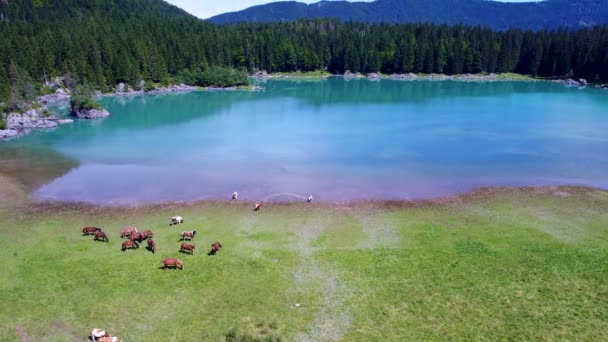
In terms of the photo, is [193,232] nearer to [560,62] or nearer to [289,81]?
[289,81]

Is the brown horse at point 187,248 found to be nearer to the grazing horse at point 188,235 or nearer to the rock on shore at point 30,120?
the grazing horse at point 188,235

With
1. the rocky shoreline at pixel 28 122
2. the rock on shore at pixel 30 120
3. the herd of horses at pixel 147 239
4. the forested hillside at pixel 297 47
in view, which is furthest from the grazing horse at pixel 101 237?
the forested hillside at pixel 297 47

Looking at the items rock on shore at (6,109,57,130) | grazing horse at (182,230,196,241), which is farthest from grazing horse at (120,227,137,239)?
rock on shore at (6,109,57,130)

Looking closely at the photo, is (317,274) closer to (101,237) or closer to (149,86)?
(101,237)

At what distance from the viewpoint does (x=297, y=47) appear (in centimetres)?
15075

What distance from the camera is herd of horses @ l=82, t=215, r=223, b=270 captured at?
25172 millimetres

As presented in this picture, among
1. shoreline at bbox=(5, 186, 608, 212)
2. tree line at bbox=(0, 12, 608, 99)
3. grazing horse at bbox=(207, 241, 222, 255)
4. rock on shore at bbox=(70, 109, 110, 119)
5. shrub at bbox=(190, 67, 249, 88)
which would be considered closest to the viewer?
grazing horse at bbox=(207, 241, 222, 255)

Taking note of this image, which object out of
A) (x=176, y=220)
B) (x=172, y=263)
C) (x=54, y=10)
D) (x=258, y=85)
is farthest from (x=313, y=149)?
(x=54, y=10)

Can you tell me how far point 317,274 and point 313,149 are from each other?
32.0m

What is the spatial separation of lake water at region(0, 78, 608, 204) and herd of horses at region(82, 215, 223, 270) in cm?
738

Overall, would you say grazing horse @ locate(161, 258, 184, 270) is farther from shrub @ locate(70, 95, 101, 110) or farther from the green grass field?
shrub @ locate(70, 95, 101, 110)

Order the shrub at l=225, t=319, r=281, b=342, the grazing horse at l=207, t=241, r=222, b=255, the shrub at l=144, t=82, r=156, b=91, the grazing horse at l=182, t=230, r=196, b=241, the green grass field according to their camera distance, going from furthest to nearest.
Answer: the shrub at l=144, t=82, r=156, b=91 < the grazing horse at l=182, t=230, r=196, b=241 < the grazing horse at l=207, t=241, r=222, b=255 < the green grass field < the shrub at l=225, t=319, r=281, b=342

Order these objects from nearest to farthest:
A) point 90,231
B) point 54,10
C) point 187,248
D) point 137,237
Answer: point 187,248
point 137,237
point 90,231
point 54,10

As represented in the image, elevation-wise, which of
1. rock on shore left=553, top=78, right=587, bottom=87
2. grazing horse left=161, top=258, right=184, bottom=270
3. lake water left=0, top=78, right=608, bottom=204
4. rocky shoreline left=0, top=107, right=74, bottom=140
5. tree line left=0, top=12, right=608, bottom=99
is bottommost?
grazing horse left=161, top=258, right=184, bottom=270
